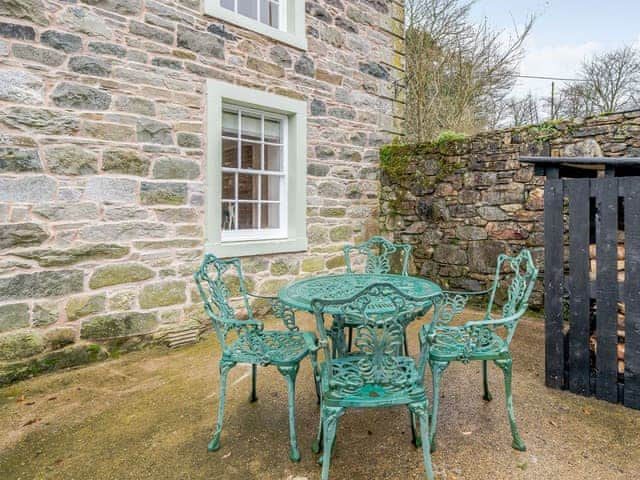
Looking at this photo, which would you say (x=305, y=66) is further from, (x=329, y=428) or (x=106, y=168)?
(x=329, y=428)

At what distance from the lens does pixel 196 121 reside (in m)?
3.86

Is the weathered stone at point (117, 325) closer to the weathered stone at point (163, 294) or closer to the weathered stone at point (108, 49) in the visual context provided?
the weathered stone at point (163, 294)

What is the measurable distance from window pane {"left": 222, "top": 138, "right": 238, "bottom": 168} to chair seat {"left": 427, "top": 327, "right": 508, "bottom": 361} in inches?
116

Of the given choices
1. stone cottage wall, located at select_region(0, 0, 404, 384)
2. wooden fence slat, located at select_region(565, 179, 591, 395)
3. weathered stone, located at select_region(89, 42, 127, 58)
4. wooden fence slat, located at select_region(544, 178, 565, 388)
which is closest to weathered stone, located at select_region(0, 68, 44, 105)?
stone cottage wall, located at select_region(0, 0, 404, 384)

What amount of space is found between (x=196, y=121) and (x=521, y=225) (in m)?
3.89

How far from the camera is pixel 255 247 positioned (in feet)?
14.2

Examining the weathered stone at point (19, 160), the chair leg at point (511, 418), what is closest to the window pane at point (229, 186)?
the weathered stone at point (19, 160)

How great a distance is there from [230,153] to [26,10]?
2020 mm

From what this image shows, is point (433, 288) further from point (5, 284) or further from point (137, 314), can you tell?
point (5, 284)

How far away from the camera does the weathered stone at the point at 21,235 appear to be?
2928 mm

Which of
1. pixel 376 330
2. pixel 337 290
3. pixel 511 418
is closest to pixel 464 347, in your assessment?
pixel 511 418

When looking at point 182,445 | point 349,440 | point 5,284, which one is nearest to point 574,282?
point 349,440

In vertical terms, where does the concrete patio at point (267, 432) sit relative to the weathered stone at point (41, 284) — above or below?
below

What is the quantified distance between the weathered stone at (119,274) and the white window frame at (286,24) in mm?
2770
